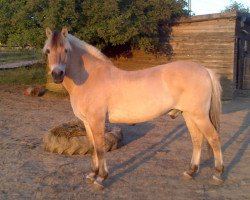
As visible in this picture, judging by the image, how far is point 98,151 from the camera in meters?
4.75

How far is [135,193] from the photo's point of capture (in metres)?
4.44

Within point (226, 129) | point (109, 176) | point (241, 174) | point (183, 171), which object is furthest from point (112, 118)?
point (226, 129)

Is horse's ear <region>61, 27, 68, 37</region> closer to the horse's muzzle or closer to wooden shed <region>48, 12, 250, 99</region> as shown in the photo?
the horse's muzzle

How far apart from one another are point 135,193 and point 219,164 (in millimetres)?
1336

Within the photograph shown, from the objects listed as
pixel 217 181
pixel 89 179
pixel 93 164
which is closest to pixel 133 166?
pixel 93 164

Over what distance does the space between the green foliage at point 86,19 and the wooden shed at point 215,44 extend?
1.28 metres

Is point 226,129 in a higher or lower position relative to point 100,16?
lower

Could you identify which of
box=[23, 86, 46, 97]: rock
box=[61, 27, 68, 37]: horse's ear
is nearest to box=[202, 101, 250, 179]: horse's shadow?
box=[61, 27, 68, 37]: horse's ear

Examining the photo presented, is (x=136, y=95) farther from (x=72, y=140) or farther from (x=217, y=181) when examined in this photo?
(x=72, y=140)

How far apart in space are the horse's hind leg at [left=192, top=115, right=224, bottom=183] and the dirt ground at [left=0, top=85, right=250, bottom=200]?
0.61 feet

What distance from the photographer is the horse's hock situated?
6062mm

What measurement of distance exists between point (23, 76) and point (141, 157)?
13.6 metres

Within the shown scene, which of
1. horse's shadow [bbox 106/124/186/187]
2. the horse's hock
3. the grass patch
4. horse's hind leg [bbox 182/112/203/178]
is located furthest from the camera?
the grass patch

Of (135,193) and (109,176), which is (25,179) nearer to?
(109,176)
